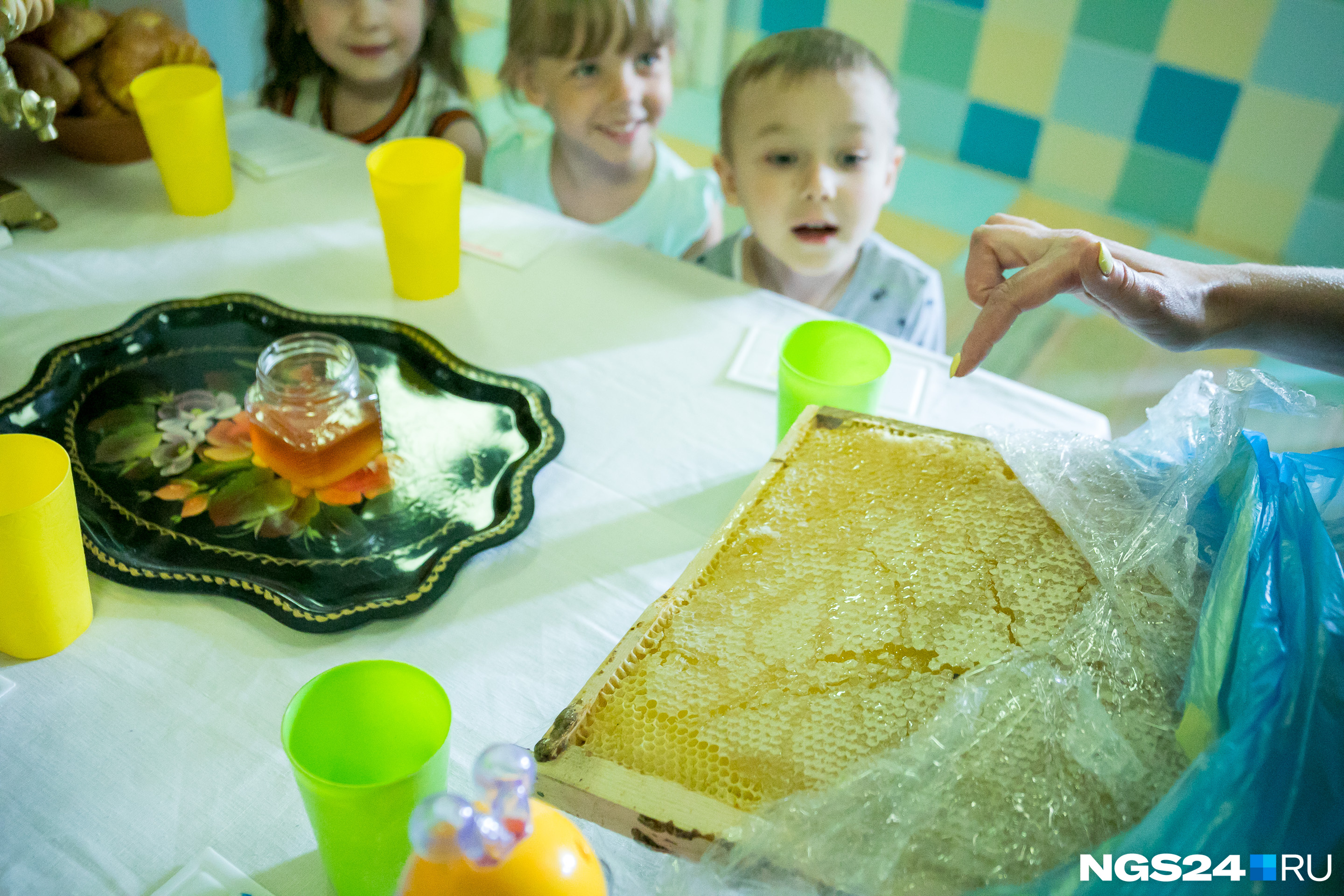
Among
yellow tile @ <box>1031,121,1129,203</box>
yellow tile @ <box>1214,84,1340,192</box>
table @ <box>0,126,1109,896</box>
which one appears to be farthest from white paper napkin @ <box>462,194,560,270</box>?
yellow tile @ <box>1214,84,1340,192</box>

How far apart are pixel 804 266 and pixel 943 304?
0.23 metres

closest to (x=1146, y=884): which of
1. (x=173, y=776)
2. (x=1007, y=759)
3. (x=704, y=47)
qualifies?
(x=1007, y=759)

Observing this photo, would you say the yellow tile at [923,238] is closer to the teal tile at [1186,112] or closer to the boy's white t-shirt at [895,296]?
the boy's white t-shirt at [895,296]

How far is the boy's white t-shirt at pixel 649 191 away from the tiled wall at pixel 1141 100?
9.3 inches

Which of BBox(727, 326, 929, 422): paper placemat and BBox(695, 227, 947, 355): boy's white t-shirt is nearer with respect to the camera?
BBox(727, 326, 929, 422): paper placemat

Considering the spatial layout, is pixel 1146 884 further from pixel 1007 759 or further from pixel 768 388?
pixel 768 388

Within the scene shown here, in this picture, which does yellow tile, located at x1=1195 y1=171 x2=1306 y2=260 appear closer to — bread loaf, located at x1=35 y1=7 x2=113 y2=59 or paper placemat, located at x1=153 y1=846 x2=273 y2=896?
paper placemat, located at x1=153 y1=846 x2=273 y2=896

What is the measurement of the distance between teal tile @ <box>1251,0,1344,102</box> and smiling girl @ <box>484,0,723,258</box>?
758mm

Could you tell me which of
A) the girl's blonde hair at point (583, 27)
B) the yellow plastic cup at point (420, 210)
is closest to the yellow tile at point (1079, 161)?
the girl's blonde hair at point (583, 27)

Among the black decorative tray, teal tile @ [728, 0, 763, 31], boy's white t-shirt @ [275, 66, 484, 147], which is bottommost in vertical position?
the black decorative tray

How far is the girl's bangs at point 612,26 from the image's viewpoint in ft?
4.82

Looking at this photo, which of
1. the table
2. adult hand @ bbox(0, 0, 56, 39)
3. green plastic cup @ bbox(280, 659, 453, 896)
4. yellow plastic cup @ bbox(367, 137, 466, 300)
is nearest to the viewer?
green plastic cup @ bbox(280, 659, 453, 896)

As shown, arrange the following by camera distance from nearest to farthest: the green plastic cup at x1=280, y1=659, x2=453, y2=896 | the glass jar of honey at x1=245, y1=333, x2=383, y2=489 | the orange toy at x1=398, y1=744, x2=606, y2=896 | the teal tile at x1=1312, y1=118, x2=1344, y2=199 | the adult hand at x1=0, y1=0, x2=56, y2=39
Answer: the orange toy at x1=398, y1=744, x2=606, y2=896, the green plastic cup at x1=280, y1=659, x2=453, y2=896, the glass jar of honey at x1=245, y1=333, x2=383, y2=489, the adult hand at x1=0, y1=0, x2=56, y2=39, the teal tile at x1=1312, y1=118, x2=1344, y2=199

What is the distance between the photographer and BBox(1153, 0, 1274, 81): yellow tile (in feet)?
3.90
